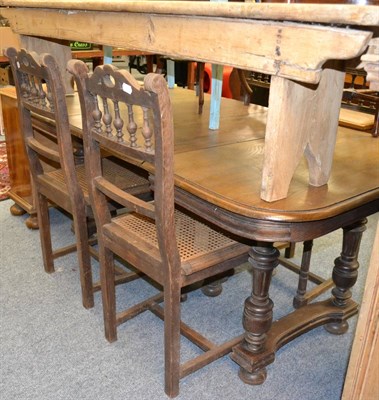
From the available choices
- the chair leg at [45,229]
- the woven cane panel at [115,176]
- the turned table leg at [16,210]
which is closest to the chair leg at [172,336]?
the woven cane panel at [115,176]

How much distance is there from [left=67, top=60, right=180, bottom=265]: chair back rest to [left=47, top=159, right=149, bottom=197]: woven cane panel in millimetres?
469

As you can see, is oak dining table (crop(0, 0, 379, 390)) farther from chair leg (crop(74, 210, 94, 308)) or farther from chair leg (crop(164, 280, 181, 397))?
chair leg (crop(74, 210, 94, 308))

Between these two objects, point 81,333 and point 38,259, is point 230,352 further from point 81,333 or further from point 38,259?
point 38,259

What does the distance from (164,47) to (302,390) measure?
4.15 ft

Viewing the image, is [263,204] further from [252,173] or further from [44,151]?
[44,151]

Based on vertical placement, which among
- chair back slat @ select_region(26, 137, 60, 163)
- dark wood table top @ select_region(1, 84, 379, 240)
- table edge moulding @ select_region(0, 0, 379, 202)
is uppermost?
table edge moulding @ select_region(0, 0, 379, 202)

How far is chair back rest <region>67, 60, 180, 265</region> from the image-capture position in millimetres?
1236

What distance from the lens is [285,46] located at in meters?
1.12

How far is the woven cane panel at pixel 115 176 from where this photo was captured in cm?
210

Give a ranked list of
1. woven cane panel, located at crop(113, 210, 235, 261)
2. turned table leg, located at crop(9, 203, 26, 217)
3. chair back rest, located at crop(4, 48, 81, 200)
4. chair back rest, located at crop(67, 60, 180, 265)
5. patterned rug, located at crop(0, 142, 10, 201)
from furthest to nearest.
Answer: patterned rug, located at crop(0, 142, 10, 201)
turned table leg, located at crop(9, 203, 26, 217)
chair back rest, located at crop(4, 48, 81, 200)
woven cane panel, located at crop(113, 210, 235, 261)
chair back rest, located at crop(67, 60, 180, 265)

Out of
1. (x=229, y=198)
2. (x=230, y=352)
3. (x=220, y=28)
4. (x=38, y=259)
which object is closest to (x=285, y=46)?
(x=220, y=28)

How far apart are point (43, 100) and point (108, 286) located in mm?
767

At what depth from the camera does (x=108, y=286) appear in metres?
1.75

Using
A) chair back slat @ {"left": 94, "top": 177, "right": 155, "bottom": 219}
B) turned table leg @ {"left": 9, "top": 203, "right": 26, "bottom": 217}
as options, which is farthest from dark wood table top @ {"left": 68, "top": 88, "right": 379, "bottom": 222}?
turned table leg @ {"left": 9, "top": 203, "right": 26, "bottom": 217}
